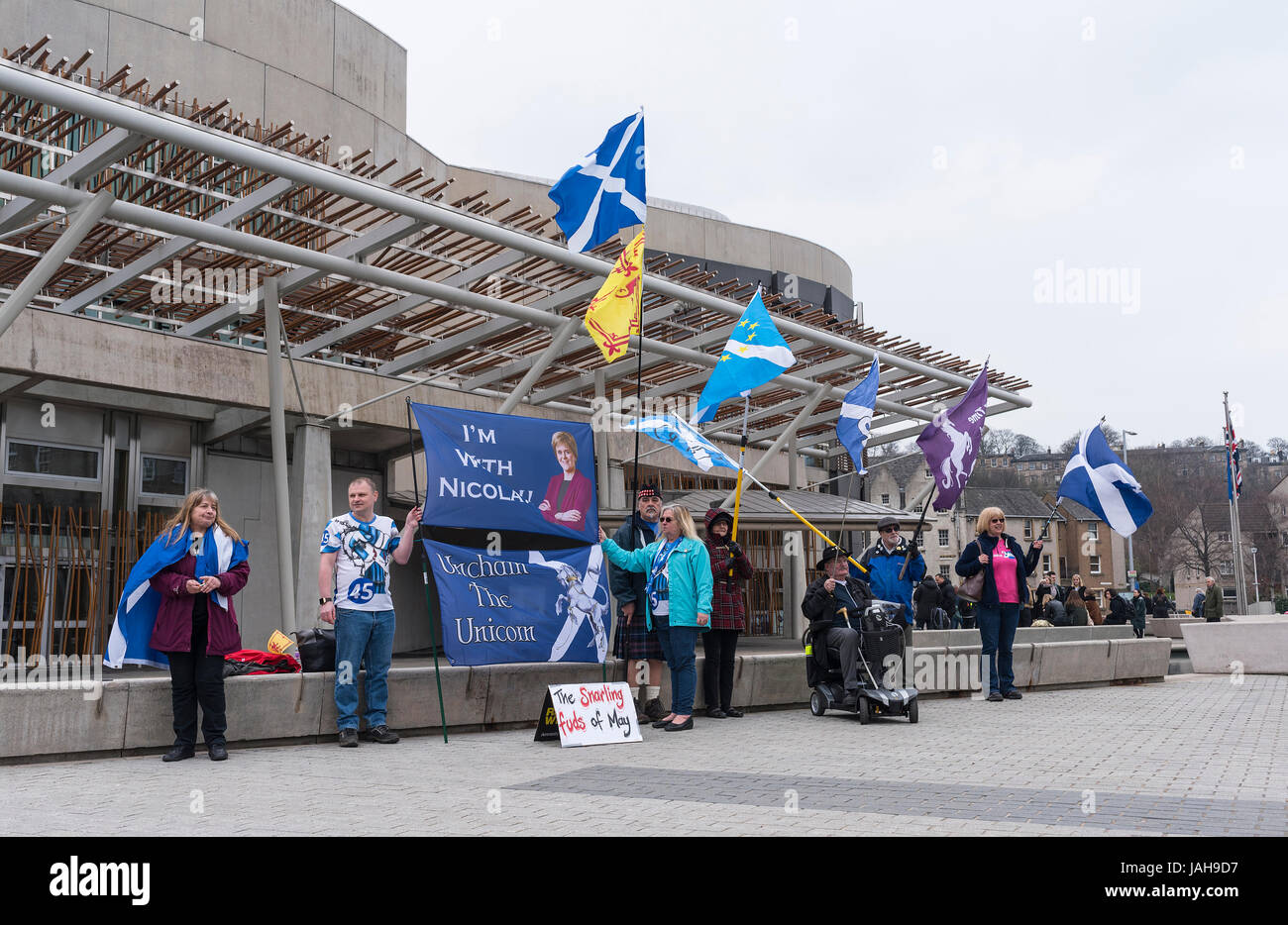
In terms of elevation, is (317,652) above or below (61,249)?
below

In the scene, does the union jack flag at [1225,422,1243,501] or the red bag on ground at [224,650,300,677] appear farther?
the union jack flag at [1225,422,1243,501]

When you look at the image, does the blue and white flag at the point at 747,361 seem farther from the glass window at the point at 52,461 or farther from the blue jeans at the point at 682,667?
the glass window at the point at 52,461

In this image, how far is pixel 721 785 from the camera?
6648 millimetres

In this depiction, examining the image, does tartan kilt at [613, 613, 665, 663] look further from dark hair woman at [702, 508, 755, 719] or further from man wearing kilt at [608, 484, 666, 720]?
dark hair woman at [702, 508, 755, 719]

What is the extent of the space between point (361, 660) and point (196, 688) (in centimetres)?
116

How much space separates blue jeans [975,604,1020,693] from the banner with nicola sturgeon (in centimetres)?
443

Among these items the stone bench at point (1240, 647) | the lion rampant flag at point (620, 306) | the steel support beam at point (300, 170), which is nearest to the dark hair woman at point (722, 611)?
the lion rampant flag at point (620, 306)

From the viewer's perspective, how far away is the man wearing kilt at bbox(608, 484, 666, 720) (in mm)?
10141

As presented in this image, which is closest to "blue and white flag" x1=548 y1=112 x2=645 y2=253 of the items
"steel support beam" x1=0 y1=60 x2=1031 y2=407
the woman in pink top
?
"steel support beam" x1=0 y1=60 x2=1031 y2=407

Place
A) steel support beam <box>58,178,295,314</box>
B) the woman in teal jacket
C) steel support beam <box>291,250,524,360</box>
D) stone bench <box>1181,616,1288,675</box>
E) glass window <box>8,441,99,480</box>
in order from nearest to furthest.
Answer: the woman in teal jacket < steel support beam <box>58,178,295,314</box> < steel support beam <box>291,250,524,360</box> < glass window <box>8,441,99,480</box> < stone bench <box>1181,616,1288,675</box>

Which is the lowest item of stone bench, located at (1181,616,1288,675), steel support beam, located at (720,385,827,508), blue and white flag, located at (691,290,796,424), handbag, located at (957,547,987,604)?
stone bench, located at (1181,616,1288,675)

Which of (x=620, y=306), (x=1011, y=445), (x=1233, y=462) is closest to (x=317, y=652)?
(x=620, y=306)

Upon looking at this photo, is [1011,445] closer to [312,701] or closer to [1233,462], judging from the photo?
[1233,462]
